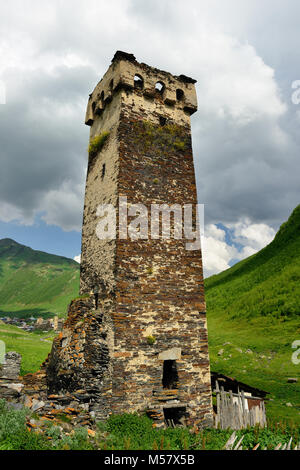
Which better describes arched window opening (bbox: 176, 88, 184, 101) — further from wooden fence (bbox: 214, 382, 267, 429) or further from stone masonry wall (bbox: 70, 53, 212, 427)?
wooden fence (bbox: 214, 382, 267, 429)

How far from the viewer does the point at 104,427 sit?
28.0 feet

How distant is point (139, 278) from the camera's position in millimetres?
10789

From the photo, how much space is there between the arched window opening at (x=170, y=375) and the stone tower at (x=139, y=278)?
34 millimetres

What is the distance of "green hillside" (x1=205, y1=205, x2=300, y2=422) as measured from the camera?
18806mm

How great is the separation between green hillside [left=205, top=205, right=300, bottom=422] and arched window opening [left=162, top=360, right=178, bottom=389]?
589 centimetres

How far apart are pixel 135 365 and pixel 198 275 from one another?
423 centimetres

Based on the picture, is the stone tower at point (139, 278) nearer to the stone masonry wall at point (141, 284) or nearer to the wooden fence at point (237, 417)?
the stone masonry wall at point (141, 284)

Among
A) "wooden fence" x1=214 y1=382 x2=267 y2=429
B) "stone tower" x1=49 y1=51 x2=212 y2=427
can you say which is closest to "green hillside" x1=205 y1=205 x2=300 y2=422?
"wooden fence" x1=214 y1=382 x2=267 y2=429

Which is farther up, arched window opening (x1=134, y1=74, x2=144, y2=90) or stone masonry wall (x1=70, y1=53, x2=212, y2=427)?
arched window opening (x1=134, y1=74, x2=144, y2=90)

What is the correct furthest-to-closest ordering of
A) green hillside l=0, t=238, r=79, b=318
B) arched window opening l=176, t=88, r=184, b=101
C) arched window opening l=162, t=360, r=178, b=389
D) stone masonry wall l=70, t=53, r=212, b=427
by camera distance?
green hillside l=0, t=238, r=79, b=318
arched window opening l=176, t=88, r=184, b=101
arched window opening l=162, t=360, r=178, b=389
stone masonry wall l=70, t=53, r=212, b=427

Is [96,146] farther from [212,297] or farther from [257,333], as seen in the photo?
[212,297]

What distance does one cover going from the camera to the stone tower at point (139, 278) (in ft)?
32.1
